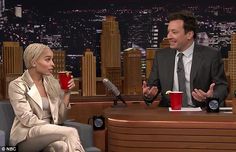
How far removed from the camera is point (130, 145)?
3.65 meters

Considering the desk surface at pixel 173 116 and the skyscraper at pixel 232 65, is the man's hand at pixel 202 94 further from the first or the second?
the skyscraper at pixel 232 65

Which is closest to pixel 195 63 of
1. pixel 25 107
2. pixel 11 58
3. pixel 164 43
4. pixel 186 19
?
pixel 186 19

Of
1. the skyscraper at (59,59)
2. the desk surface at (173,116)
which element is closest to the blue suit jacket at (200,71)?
the desk surface at (173,116)

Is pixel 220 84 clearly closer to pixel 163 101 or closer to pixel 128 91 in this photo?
pixel 163 101

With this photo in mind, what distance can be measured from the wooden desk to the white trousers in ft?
1.00

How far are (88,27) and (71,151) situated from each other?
1827mm

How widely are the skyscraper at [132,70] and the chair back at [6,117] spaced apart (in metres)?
1.48

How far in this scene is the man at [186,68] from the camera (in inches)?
165

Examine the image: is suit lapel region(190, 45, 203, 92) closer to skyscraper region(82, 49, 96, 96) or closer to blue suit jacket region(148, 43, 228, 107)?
blue suit jacket region(148, 43, 228, 107)

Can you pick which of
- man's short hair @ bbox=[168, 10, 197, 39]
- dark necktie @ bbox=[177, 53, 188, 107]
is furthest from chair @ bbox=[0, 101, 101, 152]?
man's short hair @ bbox=[168, 10, 197, 39]

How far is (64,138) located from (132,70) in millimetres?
1654

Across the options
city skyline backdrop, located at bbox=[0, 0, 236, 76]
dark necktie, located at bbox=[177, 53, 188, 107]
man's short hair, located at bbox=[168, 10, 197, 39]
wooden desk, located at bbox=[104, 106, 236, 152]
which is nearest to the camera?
wooden desk, located at bbox=[104, 106, 236, 152]

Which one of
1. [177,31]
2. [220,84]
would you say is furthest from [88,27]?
[220,84]

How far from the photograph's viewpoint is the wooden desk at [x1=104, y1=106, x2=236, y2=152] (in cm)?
351
